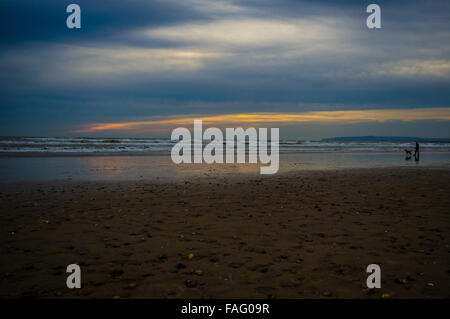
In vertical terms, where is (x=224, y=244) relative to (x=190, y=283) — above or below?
above

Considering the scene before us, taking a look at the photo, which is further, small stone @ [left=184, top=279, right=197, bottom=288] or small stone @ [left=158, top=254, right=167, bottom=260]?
small stone @ [left=158, top=254, right=167, bottom=260]

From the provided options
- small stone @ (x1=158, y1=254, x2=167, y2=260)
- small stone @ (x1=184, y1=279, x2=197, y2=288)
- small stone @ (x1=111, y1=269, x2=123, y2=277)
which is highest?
small stone @ (x1=158, y1=254, x2=167, y2=260)

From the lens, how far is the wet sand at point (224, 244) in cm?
489

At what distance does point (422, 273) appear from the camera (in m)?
5.30

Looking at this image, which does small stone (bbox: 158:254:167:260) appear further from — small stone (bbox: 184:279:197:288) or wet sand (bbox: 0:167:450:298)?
small stone (bbox: 184:279:197:288)

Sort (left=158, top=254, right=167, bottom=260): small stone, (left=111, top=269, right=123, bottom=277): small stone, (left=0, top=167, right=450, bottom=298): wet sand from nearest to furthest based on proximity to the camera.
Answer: (left=0, top=167, right=450, bottom=298): wet sand, (left=111, top=269, right=123, bottom=277): small stone, (left=158, top=254, right=167, bottom=260): small stone

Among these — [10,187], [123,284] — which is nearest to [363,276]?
[123,284]

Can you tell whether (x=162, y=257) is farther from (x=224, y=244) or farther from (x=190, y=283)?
(x=224, y=244)

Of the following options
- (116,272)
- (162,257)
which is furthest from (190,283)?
Result: (116,272)

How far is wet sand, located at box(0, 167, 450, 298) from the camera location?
4.89m

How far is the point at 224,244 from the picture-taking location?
679cm

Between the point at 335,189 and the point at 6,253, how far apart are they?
12.0 m

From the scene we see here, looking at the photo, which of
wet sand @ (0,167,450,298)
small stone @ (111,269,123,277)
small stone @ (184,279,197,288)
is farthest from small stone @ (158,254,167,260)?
small stone @ (184,279,197,288)
